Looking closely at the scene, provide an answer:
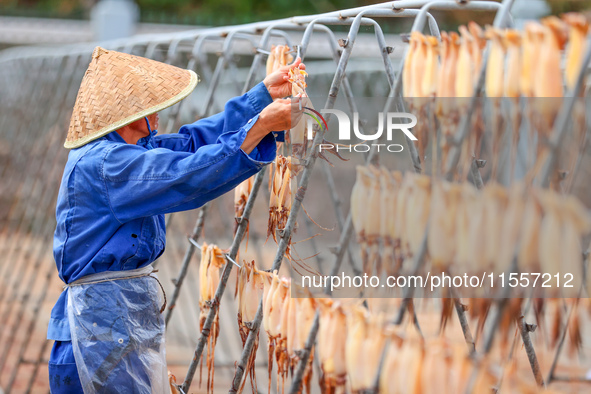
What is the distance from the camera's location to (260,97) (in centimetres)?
266

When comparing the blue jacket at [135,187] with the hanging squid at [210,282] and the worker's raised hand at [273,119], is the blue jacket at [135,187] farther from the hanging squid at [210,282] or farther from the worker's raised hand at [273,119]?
the hanging squid at [210,282]

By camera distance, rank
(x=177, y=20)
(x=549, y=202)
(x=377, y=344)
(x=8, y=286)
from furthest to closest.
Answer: (x=177, y=20) → (x=8, y=286) → (x=377, y=344) → (x=549, y=202)

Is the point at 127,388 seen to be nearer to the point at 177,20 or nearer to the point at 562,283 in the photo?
the point at 562,283

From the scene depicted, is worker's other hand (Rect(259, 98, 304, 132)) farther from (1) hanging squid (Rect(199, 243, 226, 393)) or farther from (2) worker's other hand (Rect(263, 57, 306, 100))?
(1) hanging squid (Rect(199, 243, 226, 393))

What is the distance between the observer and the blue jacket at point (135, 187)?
2.23 metres

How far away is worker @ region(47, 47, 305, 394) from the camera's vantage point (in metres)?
2.27

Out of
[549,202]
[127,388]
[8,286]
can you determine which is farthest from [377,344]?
[8,286]

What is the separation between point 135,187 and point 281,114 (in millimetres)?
553

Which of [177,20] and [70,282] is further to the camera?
[177,20]

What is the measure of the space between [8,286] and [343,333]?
6.48m

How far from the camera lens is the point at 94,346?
8.30ft

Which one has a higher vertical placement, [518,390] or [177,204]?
[177,204]

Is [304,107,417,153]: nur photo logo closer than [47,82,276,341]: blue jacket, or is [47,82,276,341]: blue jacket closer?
[304,107,417,153]: nur photo logo

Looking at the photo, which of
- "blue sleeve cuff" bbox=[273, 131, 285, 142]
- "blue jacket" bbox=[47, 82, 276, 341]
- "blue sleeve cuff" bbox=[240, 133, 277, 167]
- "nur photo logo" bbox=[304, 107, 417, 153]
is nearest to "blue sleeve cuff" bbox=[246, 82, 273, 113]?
"blue jacket" bbox=[47, 82, 276, 341]
